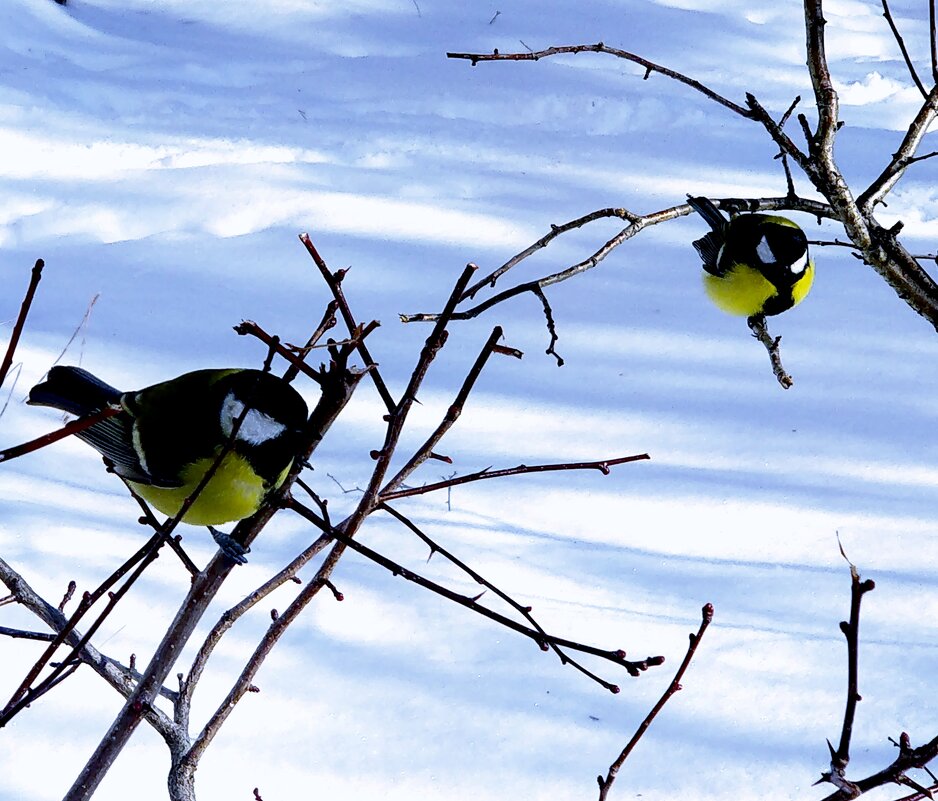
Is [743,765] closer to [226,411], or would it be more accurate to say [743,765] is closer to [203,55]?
[226,411]

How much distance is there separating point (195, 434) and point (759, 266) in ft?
7.45

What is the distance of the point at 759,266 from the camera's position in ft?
11.8

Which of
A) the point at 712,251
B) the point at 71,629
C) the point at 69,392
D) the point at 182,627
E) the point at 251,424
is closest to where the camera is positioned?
the point at 71,629

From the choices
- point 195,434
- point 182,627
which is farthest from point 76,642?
point 195,434

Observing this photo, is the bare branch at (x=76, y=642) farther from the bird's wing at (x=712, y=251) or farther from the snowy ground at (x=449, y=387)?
Result: the bird's wing at (x=712, y=251)

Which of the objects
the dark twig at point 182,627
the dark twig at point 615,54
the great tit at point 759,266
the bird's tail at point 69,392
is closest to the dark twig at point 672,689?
the dark twig at point 182,627

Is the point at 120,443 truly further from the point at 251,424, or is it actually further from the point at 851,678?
the point at 851,678

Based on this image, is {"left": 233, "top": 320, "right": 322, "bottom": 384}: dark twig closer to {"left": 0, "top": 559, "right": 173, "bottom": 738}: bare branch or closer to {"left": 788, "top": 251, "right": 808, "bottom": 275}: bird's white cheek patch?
{"left": 0, "top": 559, "right": 173, "bottom": 738}: bare branch

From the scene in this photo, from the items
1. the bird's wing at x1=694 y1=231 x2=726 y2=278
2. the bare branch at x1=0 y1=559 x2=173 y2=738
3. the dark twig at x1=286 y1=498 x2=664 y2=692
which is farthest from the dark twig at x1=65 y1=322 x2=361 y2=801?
the bird's wing at x1=694 y1=231 x2=726 y2=278

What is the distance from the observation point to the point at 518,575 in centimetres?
291

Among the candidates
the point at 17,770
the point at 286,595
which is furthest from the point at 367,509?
the point at 286,595

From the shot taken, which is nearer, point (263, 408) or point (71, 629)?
→ point (71, 629)

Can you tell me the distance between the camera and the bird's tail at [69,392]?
6.05 feet

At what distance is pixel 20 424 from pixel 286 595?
113 centimetres
